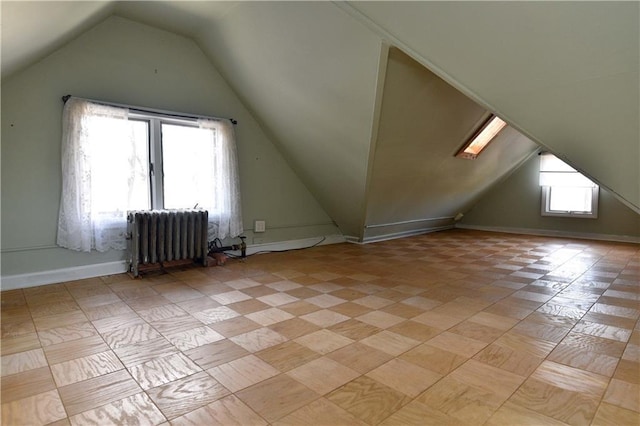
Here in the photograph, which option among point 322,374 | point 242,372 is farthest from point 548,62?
point 242,372

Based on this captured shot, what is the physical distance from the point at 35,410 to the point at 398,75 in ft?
10.6

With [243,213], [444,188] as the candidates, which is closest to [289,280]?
[243,213]

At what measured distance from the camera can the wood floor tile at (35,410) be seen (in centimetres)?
131

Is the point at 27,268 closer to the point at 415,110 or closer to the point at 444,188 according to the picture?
the point at 415,110

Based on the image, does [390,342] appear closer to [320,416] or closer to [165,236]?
[320,416]

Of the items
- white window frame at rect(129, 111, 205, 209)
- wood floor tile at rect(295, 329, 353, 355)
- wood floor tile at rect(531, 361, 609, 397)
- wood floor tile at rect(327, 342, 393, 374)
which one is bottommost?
wood floor tile at rect(531, 361, 609, 397)

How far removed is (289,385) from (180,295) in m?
1.67

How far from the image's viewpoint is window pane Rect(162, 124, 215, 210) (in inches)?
152

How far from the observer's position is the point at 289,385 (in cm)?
157

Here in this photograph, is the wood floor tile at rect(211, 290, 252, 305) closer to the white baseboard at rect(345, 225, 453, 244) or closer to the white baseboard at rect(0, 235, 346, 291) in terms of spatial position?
the white baseboard at rect(0, 235, 346, 291)

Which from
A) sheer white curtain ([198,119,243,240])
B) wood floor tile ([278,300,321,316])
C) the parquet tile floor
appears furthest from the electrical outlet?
wood floor tile ([278,300,321,316])

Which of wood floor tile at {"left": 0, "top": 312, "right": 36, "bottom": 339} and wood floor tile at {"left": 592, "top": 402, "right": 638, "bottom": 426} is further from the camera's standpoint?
wood floor tile at {"left": 0, "top": 312, "right": 36, "bottom": 339}

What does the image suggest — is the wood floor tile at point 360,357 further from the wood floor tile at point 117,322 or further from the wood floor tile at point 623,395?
the wood floor tile at point 117,322

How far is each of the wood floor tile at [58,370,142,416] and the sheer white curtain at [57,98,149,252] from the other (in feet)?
6.81
